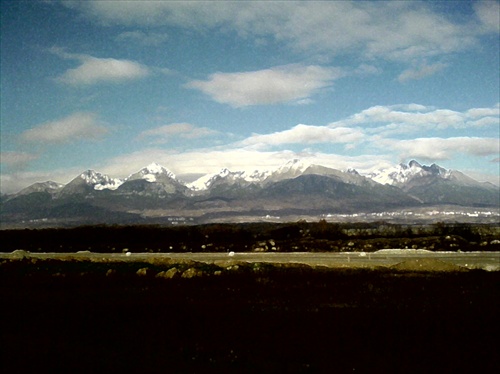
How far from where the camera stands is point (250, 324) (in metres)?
19.3

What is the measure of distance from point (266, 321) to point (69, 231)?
9972 cm

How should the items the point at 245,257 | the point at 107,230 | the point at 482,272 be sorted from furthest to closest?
the point at 107,230
the point at 245,257
the point at 482,272

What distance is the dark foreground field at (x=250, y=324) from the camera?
14.4 metres

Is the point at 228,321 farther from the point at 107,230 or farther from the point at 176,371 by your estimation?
the point at 107,230

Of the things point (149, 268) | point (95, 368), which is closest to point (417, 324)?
point (95, 368)

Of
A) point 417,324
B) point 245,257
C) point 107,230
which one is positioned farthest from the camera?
point 107,230

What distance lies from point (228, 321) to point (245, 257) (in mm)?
29791

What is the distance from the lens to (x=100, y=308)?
73.8ft

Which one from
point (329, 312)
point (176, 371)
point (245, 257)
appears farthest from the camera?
point (245, 257)

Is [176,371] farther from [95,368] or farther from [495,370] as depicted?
[495,370]

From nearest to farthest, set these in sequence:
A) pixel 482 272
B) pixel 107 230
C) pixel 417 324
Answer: pixel 417 324 → pixel 482 272 → pixel 107 230

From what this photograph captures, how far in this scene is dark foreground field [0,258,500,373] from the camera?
14398 millimetres

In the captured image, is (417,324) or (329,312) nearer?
(417,324)

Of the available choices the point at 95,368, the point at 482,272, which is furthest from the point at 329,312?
the point at 482,272
